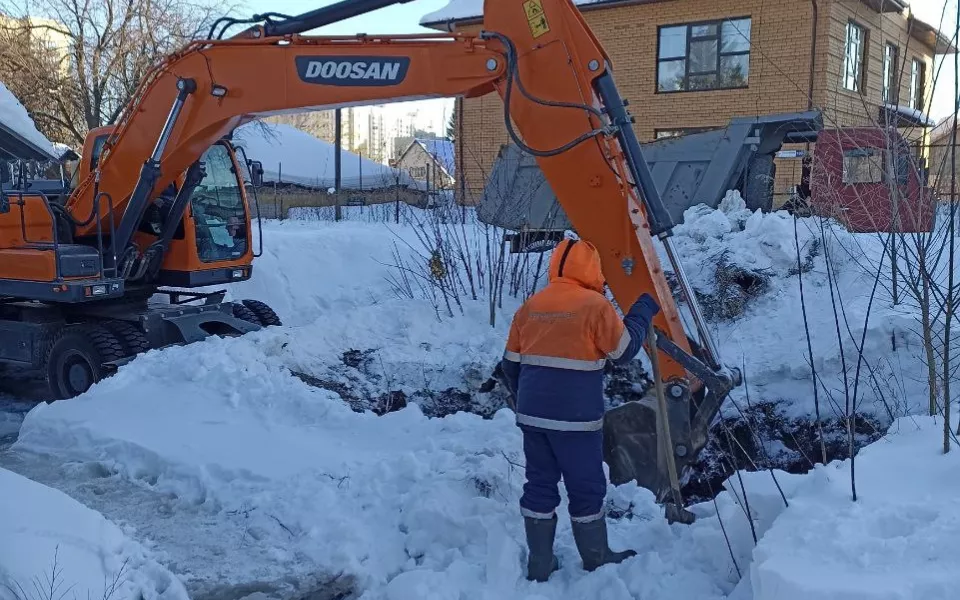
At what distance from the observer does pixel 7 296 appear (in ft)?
27.7

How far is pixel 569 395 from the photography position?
403 centimetres

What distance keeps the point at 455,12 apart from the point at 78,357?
55.9 ft

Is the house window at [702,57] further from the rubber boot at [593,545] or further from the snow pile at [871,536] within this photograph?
the rubber boot at [593,545]

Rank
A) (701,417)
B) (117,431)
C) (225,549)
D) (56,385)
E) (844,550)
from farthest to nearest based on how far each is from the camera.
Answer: (56,385) → (117,431) → (701,417) → (225,549) → (844,550)

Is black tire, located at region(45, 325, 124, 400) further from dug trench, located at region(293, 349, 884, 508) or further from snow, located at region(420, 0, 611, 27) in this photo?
snow, located at region(420, 0, 611, 27)

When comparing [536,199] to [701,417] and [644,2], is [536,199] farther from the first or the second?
[644,2]

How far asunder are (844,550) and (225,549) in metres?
3.08

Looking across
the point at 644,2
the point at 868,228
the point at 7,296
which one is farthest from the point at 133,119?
the point at 644,2

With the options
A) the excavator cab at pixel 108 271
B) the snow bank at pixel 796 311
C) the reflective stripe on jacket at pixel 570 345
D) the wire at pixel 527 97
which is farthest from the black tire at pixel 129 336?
the snow bank at pixel 796 311

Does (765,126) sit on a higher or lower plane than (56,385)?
higher

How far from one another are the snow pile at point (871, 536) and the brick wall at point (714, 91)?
48.2ft

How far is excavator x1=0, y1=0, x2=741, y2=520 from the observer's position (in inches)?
200

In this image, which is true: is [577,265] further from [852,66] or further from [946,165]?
[852,66]

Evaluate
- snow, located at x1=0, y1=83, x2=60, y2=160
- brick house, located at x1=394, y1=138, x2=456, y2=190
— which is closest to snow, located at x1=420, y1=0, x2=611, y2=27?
brick house, located at x1=394, y1=138, x2=456, y2=190
